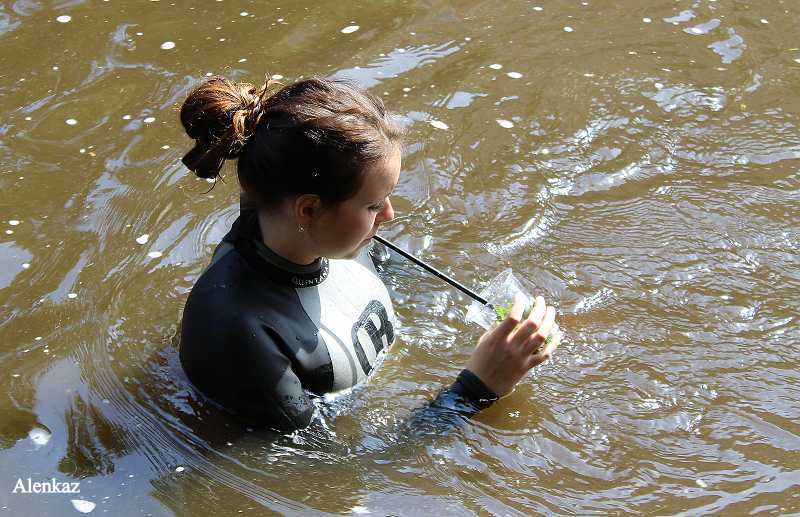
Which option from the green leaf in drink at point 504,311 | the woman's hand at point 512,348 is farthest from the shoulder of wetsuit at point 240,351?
the green leaf in drink at point 504,311

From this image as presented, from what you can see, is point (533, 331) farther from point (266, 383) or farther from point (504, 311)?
point (266, 383)

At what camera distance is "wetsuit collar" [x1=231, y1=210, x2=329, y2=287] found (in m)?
2.47

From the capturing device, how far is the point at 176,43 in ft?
15.9


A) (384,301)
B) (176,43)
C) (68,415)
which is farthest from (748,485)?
(176,43)

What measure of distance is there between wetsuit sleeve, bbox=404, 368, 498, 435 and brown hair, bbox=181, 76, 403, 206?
0.70 metres

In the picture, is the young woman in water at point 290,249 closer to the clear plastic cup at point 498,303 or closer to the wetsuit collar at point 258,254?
the wetsuit collar at point 258,254

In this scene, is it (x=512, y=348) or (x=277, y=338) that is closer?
(x=277, y=338)

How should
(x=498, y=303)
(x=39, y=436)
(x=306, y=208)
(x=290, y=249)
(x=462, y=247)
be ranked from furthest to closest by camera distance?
(x=462, y=247) → (x=498, y=303) → (x=39, y=436) → (x=290, y=249) → (x=306, y=208)

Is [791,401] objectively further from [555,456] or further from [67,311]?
[67,311]

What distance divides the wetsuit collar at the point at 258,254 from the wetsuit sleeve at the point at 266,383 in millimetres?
185

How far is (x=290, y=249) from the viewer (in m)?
2.48

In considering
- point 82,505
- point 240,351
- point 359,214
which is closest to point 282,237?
point 359,214

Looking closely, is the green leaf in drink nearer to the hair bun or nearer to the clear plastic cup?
the clear plastic cup

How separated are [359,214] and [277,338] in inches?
15.8
